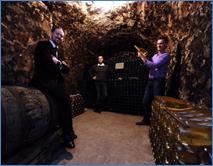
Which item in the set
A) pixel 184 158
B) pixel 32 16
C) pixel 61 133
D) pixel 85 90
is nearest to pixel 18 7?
pixel 32 16

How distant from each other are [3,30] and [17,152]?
179 cm

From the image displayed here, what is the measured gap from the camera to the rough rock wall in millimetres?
2916

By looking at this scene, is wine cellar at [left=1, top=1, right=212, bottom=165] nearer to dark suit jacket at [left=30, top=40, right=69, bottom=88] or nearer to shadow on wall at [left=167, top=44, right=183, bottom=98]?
shadow on wall at [left=167, top=44, right=183, bottom=98]

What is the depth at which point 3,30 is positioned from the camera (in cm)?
310

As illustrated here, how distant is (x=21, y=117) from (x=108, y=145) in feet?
5.21

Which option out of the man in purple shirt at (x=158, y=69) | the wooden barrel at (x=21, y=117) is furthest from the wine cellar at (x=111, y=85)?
the man in purple shirt at (x=158, y=69)

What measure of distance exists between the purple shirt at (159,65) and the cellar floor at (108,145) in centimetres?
106

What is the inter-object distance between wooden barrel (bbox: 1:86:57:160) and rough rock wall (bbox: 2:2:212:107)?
94 cm

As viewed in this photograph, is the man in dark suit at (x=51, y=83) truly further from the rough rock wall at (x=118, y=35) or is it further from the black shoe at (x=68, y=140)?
the rough rock wall at (x=118, y=35)

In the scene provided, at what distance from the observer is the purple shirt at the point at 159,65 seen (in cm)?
398

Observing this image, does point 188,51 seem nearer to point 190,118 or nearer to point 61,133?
point 190,118

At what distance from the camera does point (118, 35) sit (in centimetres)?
620

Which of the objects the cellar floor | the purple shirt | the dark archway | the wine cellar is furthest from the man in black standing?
the purple shirt

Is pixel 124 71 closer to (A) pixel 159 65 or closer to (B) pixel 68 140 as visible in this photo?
(A) pixel 159 65
